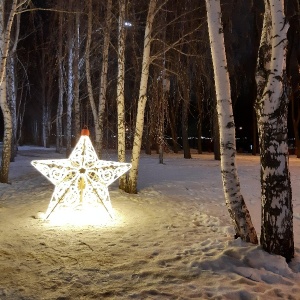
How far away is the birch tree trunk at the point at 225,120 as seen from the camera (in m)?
6.29

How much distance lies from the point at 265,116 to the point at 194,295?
2.56m

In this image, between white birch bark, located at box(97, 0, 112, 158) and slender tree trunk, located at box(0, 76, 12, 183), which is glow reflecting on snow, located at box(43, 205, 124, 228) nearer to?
white birch bark, located at box(97, 0, 112, 158)

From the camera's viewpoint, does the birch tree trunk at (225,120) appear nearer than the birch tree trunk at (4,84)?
Yes

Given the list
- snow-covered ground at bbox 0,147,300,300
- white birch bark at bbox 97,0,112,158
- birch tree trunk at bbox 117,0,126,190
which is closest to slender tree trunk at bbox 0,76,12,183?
white birch bark at bbox 97,0,112,158

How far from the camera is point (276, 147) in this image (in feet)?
18.4

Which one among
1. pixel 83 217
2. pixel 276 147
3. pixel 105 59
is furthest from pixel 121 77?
pixel 276 147

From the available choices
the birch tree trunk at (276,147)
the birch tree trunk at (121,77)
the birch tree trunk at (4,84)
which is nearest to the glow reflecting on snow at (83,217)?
the birch tree trunk at (121,77)

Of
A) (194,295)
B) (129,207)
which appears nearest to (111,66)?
(129,207)

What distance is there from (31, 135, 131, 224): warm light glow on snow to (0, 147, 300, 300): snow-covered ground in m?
0.49

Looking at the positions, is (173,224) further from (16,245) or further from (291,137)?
(291,137)

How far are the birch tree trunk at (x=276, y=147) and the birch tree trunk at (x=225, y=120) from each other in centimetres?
65

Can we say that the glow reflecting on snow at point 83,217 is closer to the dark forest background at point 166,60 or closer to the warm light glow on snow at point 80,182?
the warm light glow on snow at point 80,182

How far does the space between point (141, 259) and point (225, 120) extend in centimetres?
238

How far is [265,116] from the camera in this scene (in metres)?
5.67
